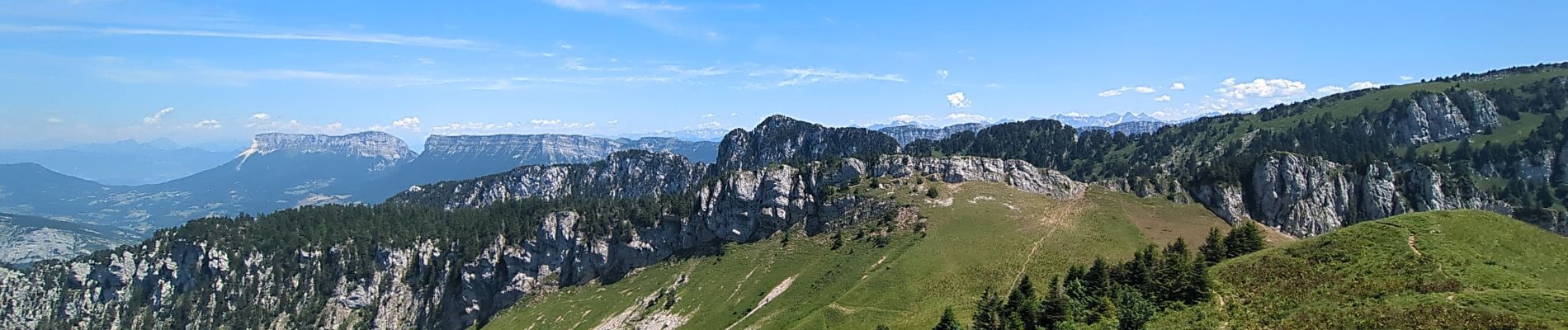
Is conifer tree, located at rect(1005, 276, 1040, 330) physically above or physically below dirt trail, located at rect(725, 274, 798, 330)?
above

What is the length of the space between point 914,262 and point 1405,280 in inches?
3146

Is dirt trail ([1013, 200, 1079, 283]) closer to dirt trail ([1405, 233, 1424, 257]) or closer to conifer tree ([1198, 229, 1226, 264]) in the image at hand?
conifer tree ([1198, 229, 1226, 264])

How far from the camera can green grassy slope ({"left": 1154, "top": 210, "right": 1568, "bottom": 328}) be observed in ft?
148

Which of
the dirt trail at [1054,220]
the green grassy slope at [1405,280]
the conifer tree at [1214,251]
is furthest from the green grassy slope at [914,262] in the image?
the green grassy slope at [1405,280]

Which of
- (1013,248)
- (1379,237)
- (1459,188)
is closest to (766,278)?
(1013,248)

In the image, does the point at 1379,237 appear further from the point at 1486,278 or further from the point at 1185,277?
the point at 1185,277

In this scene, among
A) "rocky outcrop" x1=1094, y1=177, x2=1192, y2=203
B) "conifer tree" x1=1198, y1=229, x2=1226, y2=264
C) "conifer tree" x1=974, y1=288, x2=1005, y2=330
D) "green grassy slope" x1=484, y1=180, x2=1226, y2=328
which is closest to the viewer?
"conifer tree" x1=974, y1=288, x2=1005, y2=330

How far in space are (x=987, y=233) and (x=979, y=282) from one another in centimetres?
2688

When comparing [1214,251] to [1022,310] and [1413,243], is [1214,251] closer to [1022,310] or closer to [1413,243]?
[1413,243]

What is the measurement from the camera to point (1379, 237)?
64.4 metres

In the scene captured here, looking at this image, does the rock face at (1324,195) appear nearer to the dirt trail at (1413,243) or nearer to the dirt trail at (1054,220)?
the dirt trail at (1054,220)

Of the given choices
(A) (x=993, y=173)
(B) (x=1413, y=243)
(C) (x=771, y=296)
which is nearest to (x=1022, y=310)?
(B) (x=1413, y=243)

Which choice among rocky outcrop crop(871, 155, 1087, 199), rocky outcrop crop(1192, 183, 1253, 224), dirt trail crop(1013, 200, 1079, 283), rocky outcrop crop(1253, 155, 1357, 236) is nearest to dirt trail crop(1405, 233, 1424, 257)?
dirt trail crop(1013, 200, 1079, 283)

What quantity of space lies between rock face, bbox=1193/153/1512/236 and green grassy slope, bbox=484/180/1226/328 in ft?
83.1
